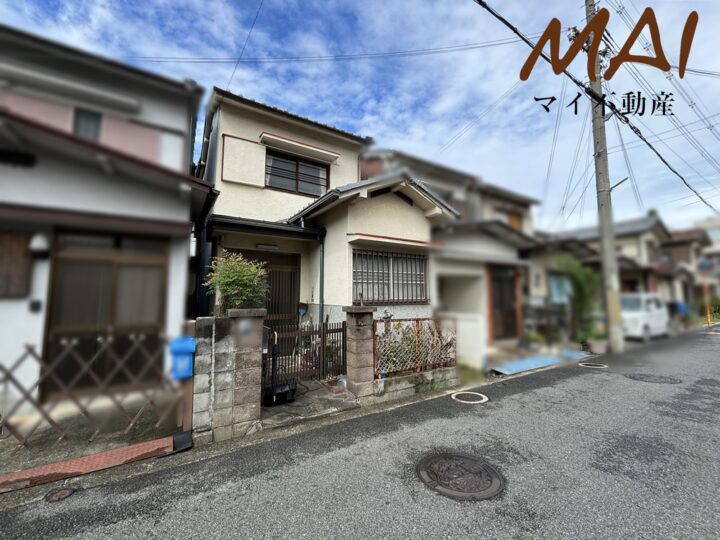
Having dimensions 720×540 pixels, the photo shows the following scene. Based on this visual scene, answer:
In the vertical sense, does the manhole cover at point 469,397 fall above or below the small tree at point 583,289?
below

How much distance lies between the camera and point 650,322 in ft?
3.64

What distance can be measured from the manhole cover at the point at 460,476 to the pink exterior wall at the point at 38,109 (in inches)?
161

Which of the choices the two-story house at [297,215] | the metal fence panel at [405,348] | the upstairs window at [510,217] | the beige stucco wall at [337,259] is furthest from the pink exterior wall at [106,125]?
the beige stucco wall at [337,259]

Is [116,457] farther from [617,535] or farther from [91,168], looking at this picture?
[617,535]

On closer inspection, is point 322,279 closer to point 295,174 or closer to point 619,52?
point 295,174

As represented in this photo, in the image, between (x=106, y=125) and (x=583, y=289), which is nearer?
(x=583, y=289)

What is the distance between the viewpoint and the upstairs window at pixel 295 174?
874 cm

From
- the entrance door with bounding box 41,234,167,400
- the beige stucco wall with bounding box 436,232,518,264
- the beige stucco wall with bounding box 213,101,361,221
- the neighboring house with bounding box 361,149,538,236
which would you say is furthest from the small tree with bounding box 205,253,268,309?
the beige stucco wall with bounding box 213,101,361,221

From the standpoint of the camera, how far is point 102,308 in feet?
4.30

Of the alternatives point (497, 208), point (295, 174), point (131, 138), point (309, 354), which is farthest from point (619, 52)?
point (295, 174)

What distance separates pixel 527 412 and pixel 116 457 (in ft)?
19.7

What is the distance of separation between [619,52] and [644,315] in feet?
4.25

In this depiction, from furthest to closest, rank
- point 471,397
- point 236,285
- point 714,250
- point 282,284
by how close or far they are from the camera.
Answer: point 282,284 → point 471,397 → point 236,285 → point 714,250

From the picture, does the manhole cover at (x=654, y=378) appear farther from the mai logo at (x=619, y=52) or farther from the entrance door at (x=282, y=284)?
the entrance door at (x=282, y=284)
